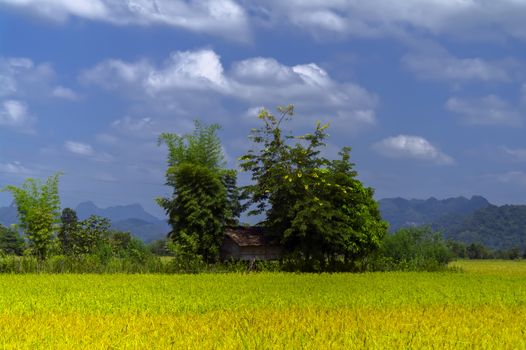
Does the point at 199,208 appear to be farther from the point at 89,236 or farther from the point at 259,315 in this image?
the point at 259,315

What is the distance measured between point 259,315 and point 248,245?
23861 millimetres

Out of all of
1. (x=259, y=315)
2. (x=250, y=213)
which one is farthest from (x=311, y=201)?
(x=259, y=315)

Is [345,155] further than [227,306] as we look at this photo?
Yes

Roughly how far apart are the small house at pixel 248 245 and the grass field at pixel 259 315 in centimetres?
1125

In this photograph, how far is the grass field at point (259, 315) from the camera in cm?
1158

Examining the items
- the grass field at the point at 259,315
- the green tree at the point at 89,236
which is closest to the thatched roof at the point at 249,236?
the green tree at the point at 89,236

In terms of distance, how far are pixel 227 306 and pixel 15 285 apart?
12.4 metres

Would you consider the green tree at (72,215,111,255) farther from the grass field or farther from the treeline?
the grass field

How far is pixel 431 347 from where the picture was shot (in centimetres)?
1094

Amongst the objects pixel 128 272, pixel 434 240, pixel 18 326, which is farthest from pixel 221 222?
pixel 434 240

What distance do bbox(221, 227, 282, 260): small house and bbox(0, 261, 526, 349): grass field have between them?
11.2 m

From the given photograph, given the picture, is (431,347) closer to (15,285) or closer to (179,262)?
(15,285)

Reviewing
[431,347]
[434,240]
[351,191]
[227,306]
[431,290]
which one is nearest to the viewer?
[431,347]

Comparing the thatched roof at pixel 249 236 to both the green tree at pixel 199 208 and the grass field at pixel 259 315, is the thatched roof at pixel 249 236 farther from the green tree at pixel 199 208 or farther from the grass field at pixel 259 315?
the grass field at pixel 259 315
